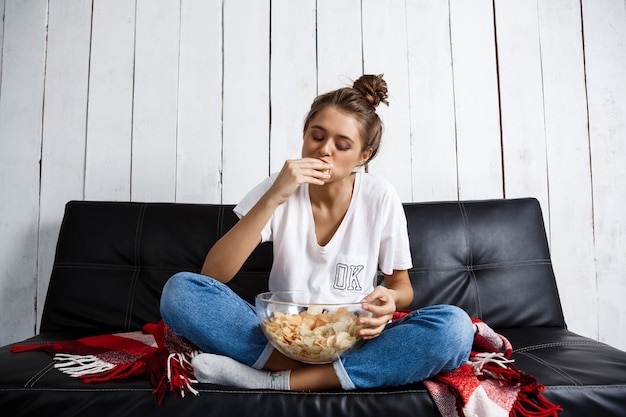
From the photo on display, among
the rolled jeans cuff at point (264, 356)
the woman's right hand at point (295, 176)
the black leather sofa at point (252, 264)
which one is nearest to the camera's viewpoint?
the rolled jeans cuff at point (264, 356)

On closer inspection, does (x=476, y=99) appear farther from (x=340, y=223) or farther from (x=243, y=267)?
(x=243, y=267)

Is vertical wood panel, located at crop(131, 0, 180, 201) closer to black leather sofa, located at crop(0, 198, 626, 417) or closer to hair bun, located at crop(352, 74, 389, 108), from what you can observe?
black leather sofa, located at crop(0, 198, 626, 417)

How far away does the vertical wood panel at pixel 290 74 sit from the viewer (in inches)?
79.1

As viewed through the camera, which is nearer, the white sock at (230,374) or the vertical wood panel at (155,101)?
the white sock at (230,374)

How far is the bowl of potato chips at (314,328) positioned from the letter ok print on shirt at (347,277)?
1.11 feet

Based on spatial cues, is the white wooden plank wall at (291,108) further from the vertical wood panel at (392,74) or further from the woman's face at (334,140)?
the woman's face at (334,140)

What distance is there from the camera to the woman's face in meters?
1.35

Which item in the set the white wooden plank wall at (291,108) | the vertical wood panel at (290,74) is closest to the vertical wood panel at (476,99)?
the white wooden plank wall at (291,108)

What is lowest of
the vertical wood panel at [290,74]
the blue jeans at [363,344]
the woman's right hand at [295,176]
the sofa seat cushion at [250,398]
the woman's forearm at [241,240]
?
the sofa seat cushion at [250,398]

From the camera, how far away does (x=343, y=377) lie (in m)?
1.04

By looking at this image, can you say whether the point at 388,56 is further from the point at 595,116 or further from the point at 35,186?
the point at 35,186

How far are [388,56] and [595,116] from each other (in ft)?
3.09

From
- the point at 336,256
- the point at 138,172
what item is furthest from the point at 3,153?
the point at 336,256

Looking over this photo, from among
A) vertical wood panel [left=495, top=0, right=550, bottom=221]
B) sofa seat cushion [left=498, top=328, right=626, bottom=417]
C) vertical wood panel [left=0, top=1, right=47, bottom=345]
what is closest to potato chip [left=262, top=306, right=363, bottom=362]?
sofa seat cushion [left=498, top=328, right=626, bottom=417]
